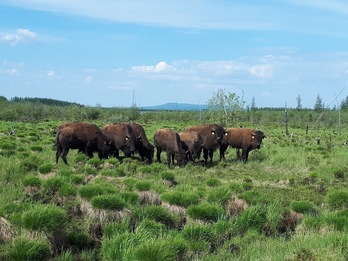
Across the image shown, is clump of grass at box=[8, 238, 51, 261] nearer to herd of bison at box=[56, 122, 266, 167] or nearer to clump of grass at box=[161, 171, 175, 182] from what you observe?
clump of grass at box=[161, 171, 175, 182]

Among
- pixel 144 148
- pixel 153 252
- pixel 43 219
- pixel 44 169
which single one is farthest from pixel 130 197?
pixel 144 148

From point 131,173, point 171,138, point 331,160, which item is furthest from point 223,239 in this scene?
point 331,160

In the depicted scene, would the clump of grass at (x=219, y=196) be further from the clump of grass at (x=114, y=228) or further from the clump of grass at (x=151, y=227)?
the clump of grass at (x=114, y=228)

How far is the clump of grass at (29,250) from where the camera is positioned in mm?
6191

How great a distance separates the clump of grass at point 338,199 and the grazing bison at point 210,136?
31.8 ft

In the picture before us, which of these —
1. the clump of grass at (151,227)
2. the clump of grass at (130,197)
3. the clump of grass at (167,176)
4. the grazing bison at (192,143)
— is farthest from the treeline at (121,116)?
the clump of grass at (151,227)

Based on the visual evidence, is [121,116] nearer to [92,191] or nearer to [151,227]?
[92,191]

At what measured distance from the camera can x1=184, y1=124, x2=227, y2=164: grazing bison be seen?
20422mm

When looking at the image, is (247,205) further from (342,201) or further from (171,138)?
(171,138)

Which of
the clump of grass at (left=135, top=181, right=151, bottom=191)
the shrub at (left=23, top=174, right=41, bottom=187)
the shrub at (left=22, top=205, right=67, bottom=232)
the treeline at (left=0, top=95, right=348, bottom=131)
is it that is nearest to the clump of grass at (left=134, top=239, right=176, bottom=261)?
the shrub at (left=22, top=205, right=67, bottom=232)

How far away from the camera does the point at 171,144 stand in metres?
18.4

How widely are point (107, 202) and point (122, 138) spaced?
11130mm

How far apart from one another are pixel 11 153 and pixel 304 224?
483 inches

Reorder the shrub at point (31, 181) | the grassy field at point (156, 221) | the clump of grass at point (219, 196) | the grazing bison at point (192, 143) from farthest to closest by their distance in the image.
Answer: the grazing bison at point (192, 143) → the shrub at point (31, 181) → the clump of grass at point (219, 196) → the grassy field at point (156, 221)
